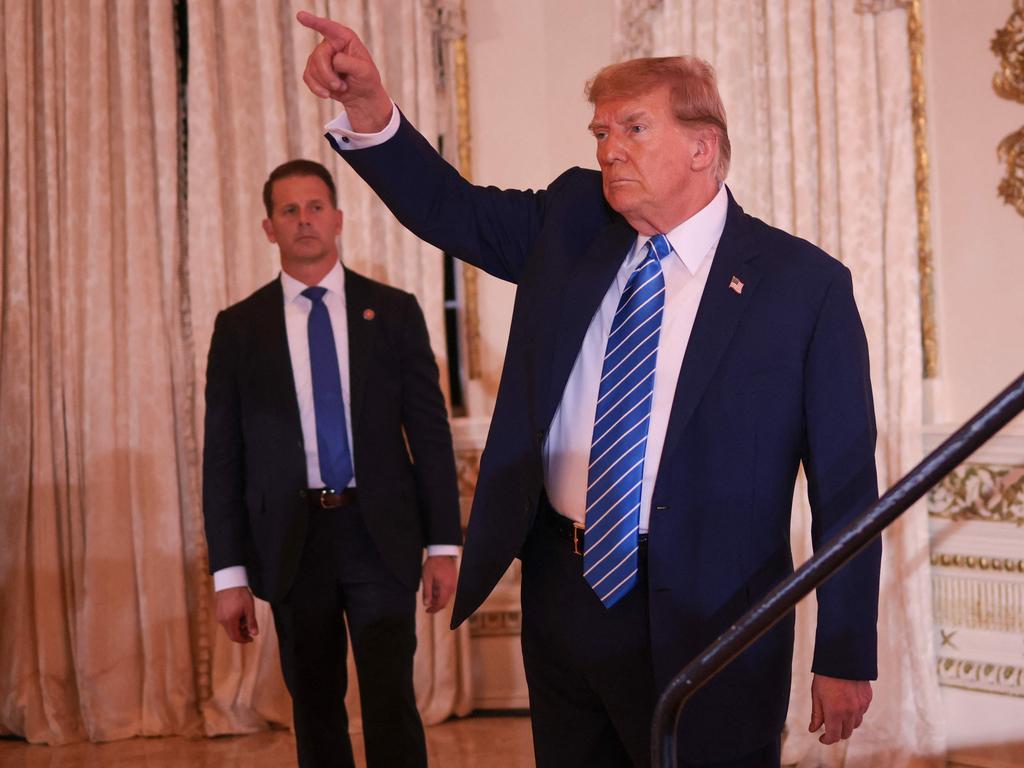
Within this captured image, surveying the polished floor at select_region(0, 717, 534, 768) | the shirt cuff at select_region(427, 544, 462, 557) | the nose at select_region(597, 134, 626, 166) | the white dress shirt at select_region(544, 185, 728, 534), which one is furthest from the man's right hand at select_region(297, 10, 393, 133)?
the polished floor at select_region(0, 717, 534, 768)

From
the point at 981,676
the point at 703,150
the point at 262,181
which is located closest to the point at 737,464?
the point at 703,150

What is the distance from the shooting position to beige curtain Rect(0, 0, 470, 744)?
16.4ft

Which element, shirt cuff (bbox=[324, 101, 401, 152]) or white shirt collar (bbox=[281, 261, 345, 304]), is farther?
white shirt collar (bbox=[281, 261, 345, 304])

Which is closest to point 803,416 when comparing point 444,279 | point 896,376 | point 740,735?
A: point 740,735

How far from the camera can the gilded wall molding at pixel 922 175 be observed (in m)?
4.12

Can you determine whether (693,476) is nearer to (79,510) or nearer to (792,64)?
(792,64)

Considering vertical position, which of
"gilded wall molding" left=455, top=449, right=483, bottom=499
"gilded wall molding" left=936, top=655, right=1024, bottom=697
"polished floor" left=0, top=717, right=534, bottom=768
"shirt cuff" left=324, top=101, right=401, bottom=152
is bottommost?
"polished floor" left=0, top=717, right=534, bottom=768

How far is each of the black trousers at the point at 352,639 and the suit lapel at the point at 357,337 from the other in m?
0.33

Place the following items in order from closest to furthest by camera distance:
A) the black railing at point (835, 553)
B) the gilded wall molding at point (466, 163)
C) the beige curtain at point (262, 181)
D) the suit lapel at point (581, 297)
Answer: the black railing at point (835, 553) → the suit lapel at point (581, 297) → the beige curtain at point (262, 181) → the gilded wall molding at point (466, 163)

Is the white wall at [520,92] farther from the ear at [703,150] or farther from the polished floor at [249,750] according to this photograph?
the ear at [703,150]

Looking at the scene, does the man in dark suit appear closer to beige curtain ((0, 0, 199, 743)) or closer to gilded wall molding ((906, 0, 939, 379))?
beige curtain ((0, 0, 199, 743))

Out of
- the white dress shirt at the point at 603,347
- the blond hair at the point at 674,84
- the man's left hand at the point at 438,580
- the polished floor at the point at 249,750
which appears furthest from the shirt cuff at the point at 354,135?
the polished floor at the point at 249,750

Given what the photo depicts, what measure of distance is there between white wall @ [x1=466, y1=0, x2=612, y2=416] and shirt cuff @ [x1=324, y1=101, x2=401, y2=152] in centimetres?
300

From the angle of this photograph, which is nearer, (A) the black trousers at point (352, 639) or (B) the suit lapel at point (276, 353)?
(A) the black trousers at point (352, 639)
